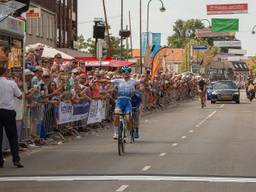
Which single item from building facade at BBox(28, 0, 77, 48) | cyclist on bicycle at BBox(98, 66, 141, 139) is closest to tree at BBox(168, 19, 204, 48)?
building facade at BBox(28, 0, 77, 48)

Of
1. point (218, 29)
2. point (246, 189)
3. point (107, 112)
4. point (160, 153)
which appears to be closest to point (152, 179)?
point (246, 189)

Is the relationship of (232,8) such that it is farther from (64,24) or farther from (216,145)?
(216,145)

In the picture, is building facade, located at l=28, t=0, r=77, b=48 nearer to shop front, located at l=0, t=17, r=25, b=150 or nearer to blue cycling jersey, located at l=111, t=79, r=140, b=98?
shop front, located at l=0, t=17, r=25, b=150

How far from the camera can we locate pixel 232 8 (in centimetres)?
6900

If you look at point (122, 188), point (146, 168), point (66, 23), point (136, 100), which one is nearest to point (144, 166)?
point (146, 168)

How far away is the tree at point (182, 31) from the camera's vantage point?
16238cm

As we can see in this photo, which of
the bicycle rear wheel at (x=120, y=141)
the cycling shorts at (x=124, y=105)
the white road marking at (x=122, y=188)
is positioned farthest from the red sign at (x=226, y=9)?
the white road marking at (x=122, y=188)

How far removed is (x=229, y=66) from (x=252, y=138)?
491 feet

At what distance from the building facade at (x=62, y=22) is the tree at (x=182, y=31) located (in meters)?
88.6

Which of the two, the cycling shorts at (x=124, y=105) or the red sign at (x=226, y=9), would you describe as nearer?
the cycling shorts at (x=124, y=105)

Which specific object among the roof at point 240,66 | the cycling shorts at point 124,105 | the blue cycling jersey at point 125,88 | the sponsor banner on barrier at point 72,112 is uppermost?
the roof at point 240,66

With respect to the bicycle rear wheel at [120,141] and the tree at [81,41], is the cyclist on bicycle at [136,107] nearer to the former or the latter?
the bicycle rear wheel at [120,141]

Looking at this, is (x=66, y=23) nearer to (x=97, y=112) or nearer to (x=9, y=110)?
(x=97, y=112)

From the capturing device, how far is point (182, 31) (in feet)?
549
